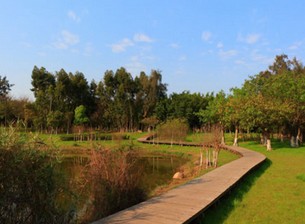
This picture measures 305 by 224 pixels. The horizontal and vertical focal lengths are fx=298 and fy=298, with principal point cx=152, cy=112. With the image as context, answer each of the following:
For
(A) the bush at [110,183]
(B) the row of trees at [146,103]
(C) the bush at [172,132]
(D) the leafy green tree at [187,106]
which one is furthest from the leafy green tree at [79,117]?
(A) the bush at [110,183]

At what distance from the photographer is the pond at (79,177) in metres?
5.04

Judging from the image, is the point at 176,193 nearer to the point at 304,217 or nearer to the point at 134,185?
the point at 134,185

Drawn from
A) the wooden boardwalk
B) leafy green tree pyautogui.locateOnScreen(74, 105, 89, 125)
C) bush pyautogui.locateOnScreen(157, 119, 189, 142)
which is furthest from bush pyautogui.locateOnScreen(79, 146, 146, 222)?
leafy green tree pyautogui.locateOnScreen(74, 105, 89, 125)

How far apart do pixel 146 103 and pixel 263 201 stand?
1527 inches

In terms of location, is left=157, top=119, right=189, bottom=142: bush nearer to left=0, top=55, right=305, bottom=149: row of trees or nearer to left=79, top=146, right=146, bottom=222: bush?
left=0, top=55, right=305, bottom=149: row of trees

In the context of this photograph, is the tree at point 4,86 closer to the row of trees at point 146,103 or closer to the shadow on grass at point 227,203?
the row of trees at point 146,103

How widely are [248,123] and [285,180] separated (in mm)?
12086

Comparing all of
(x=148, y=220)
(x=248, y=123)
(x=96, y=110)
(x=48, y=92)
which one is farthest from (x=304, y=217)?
(x=96, y=110)

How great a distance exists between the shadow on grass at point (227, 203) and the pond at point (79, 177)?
7.12ft

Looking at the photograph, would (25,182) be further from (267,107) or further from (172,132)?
(172,132)

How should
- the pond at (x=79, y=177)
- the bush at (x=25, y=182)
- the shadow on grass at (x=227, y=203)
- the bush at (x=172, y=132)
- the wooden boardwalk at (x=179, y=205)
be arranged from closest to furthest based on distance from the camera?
the bush at (x=25, y=182)
the pond at (x=79, y=177)
the wooden boardwalk at (x=179, y=205)
the shadow on grass at (x=227, y=203)
the bush at (x=172, y=132)

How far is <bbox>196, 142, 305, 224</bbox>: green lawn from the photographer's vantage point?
6.70 m

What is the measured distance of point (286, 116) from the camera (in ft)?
73.5

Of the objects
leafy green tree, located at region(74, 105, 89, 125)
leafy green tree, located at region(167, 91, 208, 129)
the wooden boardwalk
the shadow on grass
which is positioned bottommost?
the shadow on grass
